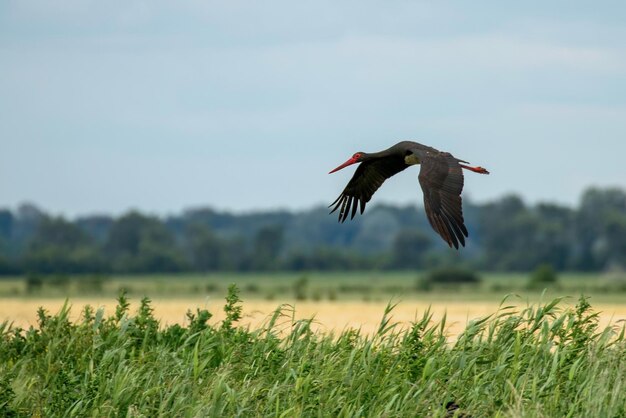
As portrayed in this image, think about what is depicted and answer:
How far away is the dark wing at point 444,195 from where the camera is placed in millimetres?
11906

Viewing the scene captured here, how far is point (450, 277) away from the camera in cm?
7519

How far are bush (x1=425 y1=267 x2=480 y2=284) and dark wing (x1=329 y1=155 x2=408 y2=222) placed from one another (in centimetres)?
5863

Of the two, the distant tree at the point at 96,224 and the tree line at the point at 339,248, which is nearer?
the tree line at the point at 339,248

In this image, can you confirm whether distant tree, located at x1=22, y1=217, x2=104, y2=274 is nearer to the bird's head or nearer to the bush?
the bush

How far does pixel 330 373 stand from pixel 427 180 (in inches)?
89.9

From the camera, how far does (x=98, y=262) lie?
96.6m

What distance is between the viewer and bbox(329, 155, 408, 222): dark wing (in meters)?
15.4

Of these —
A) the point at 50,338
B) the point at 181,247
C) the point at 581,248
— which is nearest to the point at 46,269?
the point at 181,247

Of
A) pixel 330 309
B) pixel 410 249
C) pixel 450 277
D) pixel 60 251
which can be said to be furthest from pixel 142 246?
pixel 330 309

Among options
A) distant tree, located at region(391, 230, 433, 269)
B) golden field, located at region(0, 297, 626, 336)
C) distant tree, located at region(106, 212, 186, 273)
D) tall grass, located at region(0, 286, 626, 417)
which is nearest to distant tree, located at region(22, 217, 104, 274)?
distant tree, located at region(106, 212, 186, 273)

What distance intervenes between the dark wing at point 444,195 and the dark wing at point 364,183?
2199 millimetres

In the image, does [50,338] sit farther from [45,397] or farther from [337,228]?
[337,228]

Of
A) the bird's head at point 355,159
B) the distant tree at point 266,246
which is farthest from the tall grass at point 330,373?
the distant tree at point 266,246

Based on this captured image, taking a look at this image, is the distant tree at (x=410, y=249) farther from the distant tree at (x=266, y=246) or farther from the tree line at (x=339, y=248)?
the distant tree at (x=266, y=246)
